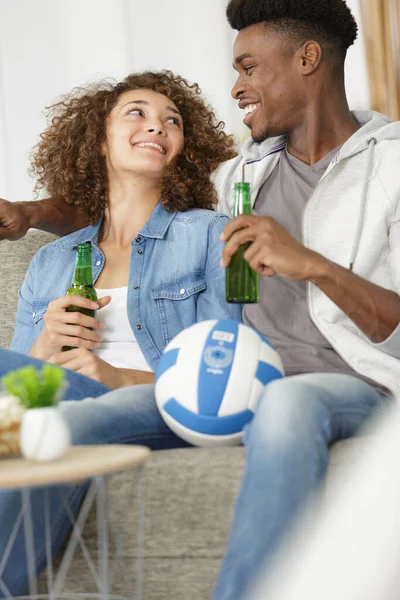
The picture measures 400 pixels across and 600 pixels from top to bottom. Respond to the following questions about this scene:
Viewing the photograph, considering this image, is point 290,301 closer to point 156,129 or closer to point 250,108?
point 250,108

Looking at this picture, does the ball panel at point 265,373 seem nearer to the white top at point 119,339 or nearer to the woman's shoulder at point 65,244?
the white top at point 119,339

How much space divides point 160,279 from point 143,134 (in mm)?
403

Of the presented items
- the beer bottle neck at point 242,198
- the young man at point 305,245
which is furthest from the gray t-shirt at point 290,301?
the beer bottle neck at point 242,198

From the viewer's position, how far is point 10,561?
1550mm

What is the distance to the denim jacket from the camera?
2.20 m

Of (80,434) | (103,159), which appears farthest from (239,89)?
(80,434)

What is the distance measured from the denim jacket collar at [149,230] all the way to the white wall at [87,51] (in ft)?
6.67

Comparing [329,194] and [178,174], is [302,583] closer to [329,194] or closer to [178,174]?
[329,194]

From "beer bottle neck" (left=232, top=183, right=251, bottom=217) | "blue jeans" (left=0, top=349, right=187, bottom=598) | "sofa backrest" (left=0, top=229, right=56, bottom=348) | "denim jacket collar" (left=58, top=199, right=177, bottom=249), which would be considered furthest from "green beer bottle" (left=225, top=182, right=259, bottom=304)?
"sofa backrest" (left=0, top=229, right=56, bottom=348)

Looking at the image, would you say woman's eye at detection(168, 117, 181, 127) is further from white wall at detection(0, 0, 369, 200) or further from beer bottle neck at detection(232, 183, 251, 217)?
white wall at detection(0, 0, 369, 200)

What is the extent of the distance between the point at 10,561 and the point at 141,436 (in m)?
0.35

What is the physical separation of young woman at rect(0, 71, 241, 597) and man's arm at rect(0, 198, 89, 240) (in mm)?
45

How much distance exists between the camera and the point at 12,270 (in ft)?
8.66

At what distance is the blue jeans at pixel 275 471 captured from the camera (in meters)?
1.30
